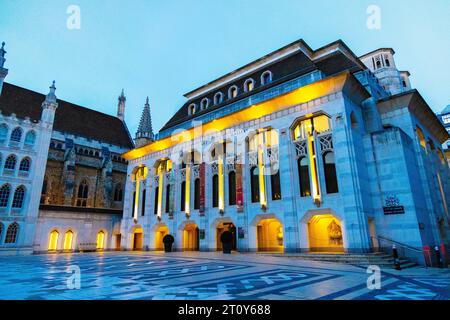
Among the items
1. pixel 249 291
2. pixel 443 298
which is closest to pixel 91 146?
pixel 249 291

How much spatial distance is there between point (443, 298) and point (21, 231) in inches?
1514

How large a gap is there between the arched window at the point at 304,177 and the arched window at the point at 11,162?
32948 millimetres

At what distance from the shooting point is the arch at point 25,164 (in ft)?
109

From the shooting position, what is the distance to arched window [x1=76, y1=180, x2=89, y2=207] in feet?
141

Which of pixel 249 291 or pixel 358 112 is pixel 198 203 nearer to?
pixel 358 112

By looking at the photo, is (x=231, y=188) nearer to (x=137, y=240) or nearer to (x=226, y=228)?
(x=226, y=228)

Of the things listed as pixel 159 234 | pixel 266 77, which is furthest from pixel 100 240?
pixel 266 77

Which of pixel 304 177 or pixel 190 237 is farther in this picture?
pixel 190 237

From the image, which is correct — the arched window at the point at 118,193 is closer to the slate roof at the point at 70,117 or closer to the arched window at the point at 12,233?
the slate roof at the point at 70,117

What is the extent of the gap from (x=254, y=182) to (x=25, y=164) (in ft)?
93.7

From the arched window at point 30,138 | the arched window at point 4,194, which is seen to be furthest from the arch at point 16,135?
the arched window at point 4,194

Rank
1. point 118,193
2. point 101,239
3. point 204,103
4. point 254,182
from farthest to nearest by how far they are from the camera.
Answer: point 118,193 < point 101,239 < point 204,103 < point 254,182

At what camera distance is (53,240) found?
34.5m

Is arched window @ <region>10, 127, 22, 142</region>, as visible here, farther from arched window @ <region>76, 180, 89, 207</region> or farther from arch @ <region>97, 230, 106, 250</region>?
arch @ <region>97, 230, 106, 250</region>
